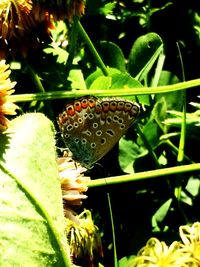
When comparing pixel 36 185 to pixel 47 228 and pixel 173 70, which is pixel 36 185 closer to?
pixel 47 228

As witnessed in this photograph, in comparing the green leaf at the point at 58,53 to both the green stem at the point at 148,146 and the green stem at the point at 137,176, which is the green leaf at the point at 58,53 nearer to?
the green stem at the point at 148,146

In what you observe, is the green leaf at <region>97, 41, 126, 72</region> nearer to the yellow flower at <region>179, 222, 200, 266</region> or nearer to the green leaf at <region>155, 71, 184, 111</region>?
the green leaf at <region>155, 71, 184, 111</region>

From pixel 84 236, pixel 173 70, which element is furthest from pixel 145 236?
pixel 173 70

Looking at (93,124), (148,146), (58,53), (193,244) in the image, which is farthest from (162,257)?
(58,53)

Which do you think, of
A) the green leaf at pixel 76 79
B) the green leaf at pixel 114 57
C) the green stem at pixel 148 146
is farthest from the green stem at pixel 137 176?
the green leaf at pixel 114 57

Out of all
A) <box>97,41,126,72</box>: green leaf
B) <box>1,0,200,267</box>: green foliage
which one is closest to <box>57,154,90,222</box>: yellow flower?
<box>1,0,200,267</box>: green foliage

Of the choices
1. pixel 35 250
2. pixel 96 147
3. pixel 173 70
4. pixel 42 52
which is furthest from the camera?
pixel 173 70
